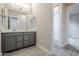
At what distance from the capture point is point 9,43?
93.8 inches

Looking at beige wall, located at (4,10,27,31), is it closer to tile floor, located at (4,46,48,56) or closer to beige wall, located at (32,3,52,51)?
beige wall, located at (32,3,52,51)

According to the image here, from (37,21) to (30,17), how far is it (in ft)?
0.49

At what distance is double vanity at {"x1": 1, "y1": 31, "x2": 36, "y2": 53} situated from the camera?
2359 millimetres

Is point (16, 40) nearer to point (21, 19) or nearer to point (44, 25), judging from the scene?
point (21, 19)

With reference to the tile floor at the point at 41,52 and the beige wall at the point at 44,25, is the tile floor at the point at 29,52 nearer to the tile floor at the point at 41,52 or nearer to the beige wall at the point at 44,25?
the tile floor at the point at 41,52

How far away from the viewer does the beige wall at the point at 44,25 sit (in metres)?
2.34

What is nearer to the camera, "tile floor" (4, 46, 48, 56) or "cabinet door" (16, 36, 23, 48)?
"tile floor" (4, 46, 48, 56)

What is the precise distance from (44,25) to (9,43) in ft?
2.36

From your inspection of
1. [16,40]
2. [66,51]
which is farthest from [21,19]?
[66,51]

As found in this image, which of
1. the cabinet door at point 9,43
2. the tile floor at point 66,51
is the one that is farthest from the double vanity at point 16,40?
the tile floor at point 66,51

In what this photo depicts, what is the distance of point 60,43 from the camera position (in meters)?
2.44

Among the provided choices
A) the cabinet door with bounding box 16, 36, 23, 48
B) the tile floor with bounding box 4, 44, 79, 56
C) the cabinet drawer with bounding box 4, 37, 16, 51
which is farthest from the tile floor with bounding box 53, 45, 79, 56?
the cabinet drawer with bounding box 4, 37, 16, 51

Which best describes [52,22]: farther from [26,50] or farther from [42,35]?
[26,50]

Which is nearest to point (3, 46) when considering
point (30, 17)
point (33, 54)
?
point (33, 54)
